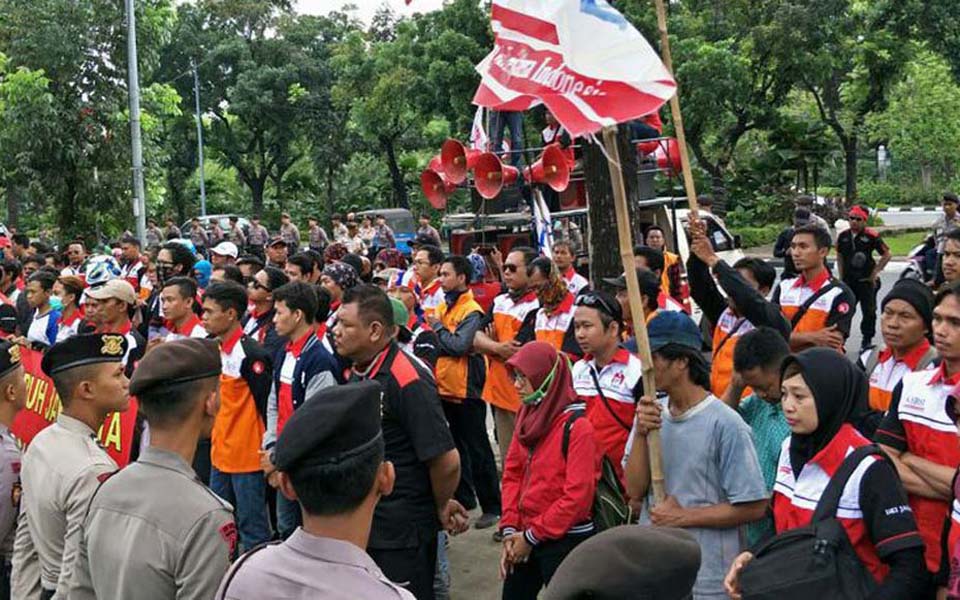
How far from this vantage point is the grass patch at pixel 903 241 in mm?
27406

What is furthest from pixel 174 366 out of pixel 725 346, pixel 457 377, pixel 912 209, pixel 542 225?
pixel 912 209

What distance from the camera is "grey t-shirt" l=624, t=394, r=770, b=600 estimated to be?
3.68 m

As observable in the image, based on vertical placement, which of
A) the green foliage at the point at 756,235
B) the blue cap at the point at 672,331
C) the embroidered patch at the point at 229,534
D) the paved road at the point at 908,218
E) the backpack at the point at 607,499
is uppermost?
the blue cap at the point at 672,331

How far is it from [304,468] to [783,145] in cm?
3060

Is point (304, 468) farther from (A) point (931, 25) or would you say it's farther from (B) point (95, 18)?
(A) point (931, 25)

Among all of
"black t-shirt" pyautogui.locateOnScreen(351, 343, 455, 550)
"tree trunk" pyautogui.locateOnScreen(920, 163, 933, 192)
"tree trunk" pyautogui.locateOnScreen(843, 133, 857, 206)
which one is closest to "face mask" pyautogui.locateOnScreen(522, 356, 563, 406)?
"black t-shirt" pyautogui.locateOnScreen(351, 343, 455, 550)

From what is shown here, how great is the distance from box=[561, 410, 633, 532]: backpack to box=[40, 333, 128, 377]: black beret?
1.86m

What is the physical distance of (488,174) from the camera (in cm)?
994

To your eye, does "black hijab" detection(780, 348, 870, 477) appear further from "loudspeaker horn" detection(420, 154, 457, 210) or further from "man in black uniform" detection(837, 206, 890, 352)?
"man in black uniform" detection(837, 206, 890, 352)

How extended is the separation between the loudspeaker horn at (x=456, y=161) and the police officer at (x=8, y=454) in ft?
20.2

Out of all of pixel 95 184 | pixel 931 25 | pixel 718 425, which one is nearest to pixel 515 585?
pixel 718 425

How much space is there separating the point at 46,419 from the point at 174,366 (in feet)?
6.18

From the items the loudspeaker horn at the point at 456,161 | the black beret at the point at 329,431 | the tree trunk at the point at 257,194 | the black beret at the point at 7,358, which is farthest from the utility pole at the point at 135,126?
the tree trunk at the point at 257,194

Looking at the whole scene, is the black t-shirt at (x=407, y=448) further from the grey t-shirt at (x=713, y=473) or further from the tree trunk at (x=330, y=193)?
the tree trunk at (x=330, y=193)
